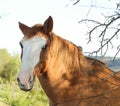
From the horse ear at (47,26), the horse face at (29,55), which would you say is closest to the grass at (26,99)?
the horse ear at (47,26)

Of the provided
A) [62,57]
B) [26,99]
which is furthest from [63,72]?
[26,99]

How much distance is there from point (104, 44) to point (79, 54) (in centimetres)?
117

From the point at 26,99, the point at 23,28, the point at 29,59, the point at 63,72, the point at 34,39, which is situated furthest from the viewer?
the point at 26,99

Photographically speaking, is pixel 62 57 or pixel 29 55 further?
pixel 62 57

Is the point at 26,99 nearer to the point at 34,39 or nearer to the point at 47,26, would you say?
the point at 47,26

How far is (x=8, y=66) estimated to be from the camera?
48.2 meters

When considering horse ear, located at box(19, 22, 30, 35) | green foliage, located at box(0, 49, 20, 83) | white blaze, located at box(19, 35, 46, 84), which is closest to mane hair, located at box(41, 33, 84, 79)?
white blaze, located at box(19, 35, 46, 84)

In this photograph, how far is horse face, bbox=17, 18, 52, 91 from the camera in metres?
5.09

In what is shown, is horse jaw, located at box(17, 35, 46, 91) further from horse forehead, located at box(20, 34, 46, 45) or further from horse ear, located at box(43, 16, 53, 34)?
horse ear, located at box(43, 16, 53, 34)

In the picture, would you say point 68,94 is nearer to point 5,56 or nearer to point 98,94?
point 98,94

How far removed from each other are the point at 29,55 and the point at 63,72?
546 millimetres

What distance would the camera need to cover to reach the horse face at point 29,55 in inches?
201

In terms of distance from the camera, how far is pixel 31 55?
5195 millimetres

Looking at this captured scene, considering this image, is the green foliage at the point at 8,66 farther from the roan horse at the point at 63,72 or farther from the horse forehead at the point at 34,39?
the horse forehead at the point at 34,39
